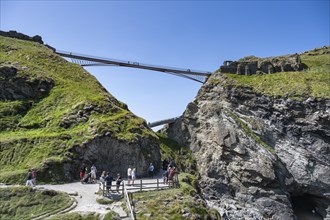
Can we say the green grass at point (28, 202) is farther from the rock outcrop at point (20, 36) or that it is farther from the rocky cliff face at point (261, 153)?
the rock outcrop at point (20, 36)

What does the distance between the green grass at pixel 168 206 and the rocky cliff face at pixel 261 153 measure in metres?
25.1

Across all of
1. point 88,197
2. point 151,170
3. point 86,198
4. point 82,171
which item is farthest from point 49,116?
point 86,198

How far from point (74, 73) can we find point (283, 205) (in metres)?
46.6

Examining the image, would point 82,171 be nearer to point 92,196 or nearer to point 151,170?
point 92,196

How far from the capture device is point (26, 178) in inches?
1259

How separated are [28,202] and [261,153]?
45237mm

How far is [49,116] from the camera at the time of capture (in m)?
46.8

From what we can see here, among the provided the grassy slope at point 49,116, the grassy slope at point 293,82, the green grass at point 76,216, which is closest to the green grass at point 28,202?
the green grass at point 76,216

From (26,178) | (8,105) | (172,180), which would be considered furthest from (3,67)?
(172,180)

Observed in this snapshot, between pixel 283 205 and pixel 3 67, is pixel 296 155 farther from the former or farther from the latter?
pixel 3 67

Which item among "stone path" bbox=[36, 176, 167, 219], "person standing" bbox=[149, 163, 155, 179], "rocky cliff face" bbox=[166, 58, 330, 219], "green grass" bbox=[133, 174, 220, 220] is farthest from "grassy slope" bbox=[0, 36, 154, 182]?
"rocky cliff face" bbox=[166, 58, 330, 219]

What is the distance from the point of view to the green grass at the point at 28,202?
23906 mm

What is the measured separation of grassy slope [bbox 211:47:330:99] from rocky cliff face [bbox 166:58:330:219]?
1950 millimetres

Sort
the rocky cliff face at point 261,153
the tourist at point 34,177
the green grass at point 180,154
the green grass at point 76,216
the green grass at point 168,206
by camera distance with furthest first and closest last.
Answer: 1. the green grass at point 180,154
2. the rocky cliff face at point 261,153
3. the tourist at point 34,177
4. the green grass at point 168,206
5. the green grass at point 76,216
